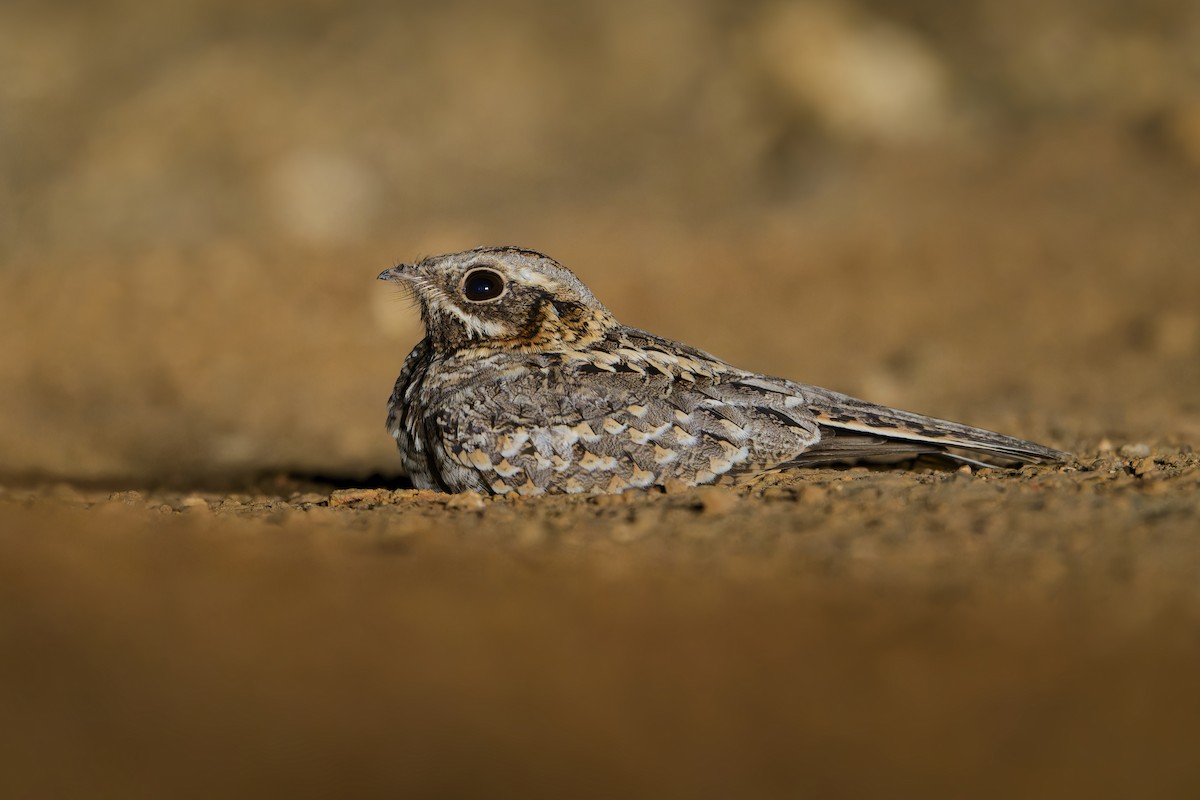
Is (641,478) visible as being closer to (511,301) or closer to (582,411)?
(582,411)

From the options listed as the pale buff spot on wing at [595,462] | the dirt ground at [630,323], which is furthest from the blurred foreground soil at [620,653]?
the pale buff spot on wing at [595,462]

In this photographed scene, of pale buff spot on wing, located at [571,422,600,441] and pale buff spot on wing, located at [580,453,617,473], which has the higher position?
pale buff spot on wing, located at [571,422,600,441]

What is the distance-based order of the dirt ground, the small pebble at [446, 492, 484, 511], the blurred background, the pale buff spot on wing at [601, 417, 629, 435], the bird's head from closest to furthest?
1. the dirt ground
2. the small pebble at [446, 492, 484, 511]
3. the pale buff spot on wing at [601, 417, 629, 435]
4. the bird's head
5. the blurred background

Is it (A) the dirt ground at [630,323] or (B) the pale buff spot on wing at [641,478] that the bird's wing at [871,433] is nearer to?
(A) the dirt ground at [630,323]

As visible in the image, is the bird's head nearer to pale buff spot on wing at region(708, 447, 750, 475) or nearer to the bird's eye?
the bird's eye

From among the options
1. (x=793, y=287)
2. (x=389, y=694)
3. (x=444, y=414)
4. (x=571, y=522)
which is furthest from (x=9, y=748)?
(x=793, y=287)

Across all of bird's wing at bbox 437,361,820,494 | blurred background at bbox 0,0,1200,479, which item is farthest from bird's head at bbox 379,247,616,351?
blurred background at bbox 0,0,1200,479
